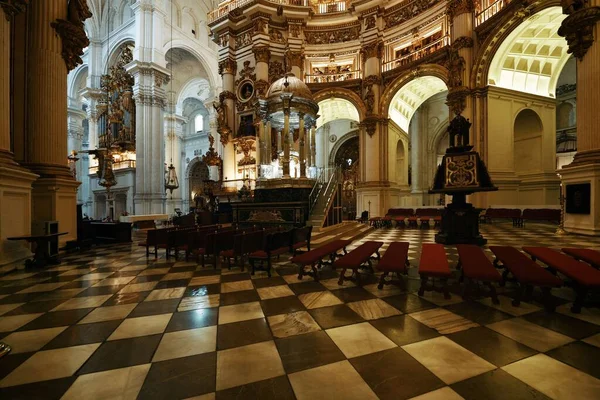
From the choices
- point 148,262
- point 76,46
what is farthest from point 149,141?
point 148,262

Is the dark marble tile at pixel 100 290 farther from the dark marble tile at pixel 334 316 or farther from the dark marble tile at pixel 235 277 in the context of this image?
the dark marble tile at pixel 334 316

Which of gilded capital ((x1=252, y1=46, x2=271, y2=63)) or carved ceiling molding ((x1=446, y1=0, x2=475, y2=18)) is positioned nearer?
carved ceiling molding ((x1=446, y1=0, x2=475, y2=18))

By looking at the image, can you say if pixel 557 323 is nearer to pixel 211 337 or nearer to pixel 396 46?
pixel 211 337

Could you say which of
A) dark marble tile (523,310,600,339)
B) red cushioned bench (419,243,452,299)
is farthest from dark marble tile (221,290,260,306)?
dark marble tile (523,310,600,339)

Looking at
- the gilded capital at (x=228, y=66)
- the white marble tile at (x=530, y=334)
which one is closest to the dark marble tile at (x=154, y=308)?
the white marble tile at (x=530, y=334)

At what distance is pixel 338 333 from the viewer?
2.51 m

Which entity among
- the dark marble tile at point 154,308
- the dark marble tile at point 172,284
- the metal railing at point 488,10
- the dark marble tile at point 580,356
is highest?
the metal railing at point 488,10

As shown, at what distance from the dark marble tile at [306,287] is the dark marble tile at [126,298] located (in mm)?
2101

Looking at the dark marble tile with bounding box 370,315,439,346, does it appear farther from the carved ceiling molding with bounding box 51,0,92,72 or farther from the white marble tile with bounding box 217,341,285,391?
the carved ceiling molding with bounding box 51,0,92,72

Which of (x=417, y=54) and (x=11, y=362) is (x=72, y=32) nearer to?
(x=11, y=362)

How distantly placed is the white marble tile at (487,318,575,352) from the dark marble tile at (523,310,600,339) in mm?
108

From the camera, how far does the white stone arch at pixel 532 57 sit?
38.2 feet

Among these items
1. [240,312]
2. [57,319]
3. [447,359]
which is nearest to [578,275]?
[447,359]

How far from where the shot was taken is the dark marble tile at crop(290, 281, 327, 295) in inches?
150
